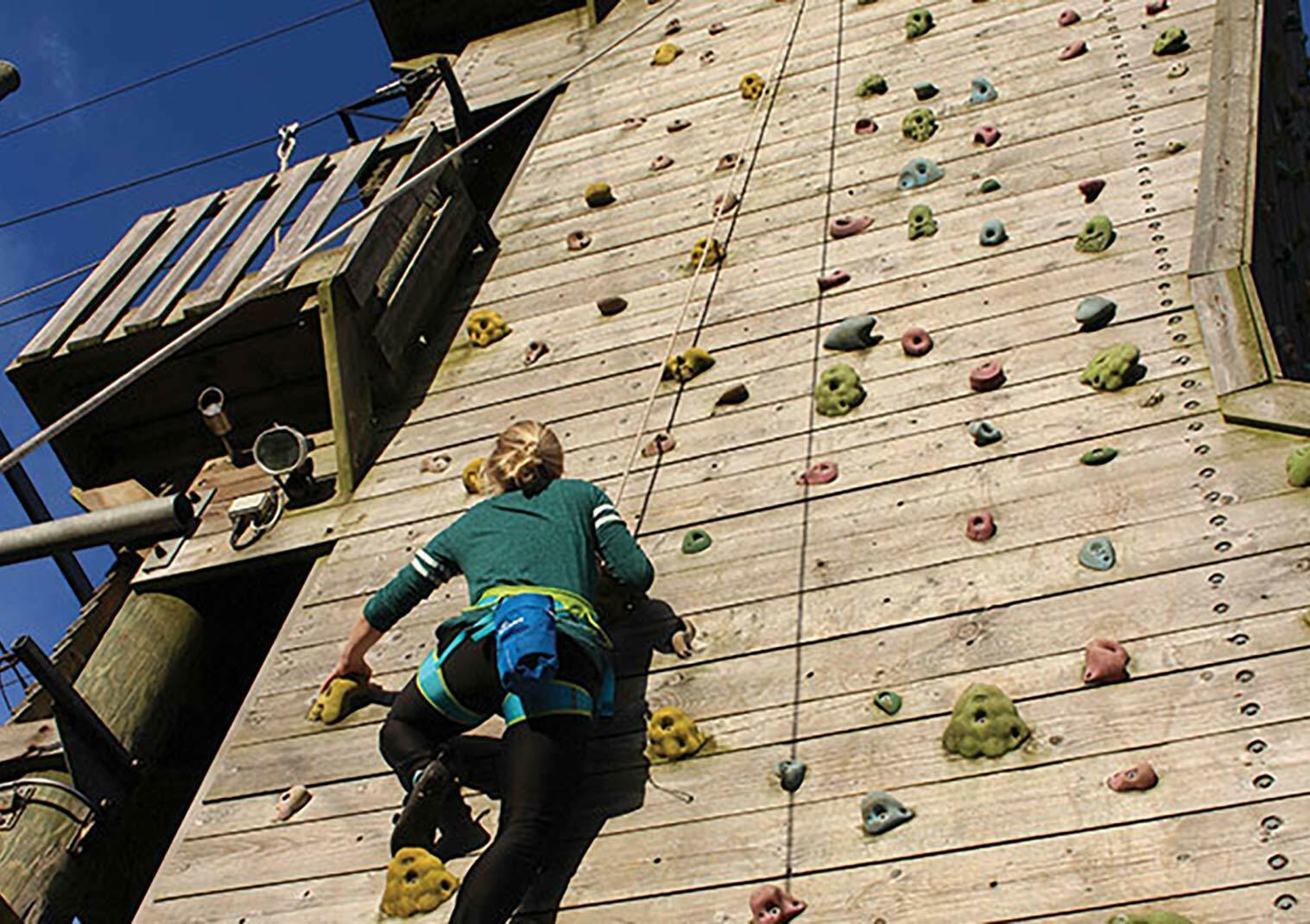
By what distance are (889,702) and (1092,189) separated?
2304mm

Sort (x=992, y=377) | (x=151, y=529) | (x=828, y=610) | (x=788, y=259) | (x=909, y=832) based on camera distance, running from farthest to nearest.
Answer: (x=788, y=259) < (x=992, y=377) < (x=828, y=610) < (x=151, y=529) < (x=909, y=832)

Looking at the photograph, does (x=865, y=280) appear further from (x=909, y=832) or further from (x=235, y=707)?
(x=235, y=707)

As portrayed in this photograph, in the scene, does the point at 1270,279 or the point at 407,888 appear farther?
the point at 1270,279

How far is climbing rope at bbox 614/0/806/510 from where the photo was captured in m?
4.31

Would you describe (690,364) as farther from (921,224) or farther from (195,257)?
(195,257)

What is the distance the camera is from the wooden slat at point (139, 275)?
18.9ft

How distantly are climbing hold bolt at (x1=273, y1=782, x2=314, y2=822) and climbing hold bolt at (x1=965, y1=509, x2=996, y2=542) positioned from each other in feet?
5.91

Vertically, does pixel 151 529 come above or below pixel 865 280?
above

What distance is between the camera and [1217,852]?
8.29ft

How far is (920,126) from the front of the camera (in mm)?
5531

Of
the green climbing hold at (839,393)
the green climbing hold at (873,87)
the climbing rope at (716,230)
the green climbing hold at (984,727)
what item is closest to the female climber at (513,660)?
the climbing rope at (716,230)

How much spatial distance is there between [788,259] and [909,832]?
2.74 m

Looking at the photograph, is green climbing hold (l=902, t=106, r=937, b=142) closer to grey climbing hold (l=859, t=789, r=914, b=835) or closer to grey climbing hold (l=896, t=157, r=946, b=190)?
grey climbing hold (l=896, t=157, r=946, b=190)

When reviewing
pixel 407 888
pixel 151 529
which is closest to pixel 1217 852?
pixel 407 888
